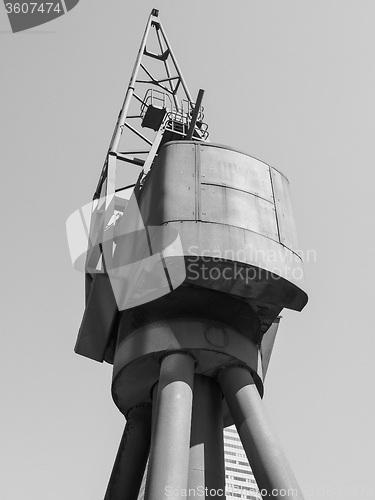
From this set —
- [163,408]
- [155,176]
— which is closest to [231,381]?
[163,408]

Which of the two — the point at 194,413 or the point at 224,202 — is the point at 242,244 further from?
the point at 194,413

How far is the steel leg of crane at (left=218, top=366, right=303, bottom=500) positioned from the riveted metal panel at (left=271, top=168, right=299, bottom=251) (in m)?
2.91

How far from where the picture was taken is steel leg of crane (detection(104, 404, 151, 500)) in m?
11.4

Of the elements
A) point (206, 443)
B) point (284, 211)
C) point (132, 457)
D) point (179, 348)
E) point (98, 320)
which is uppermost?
point (284, 211)

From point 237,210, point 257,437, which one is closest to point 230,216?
point 237,210

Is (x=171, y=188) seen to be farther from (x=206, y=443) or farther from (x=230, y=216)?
(x=206, y=443)

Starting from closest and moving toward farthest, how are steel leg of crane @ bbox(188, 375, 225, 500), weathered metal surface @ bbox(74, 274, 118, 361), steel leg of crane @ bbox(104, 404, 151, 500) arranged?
steel leg of crane @ bbox(188, 375, 225, 500), steel leg of crane @ bbox(104, 404, 151, 500), weathered metal surface @ bbox(74, 274, 118, 361)

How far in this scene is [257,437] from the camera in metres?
9.62

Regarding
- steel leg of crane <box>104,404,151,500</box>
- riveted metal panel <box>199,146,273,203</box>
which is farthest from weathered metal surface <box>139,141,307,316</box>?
steel leg of crane <box>104,404,151,500</box>

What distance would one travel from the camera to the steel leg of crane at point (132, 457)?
11.4 metres

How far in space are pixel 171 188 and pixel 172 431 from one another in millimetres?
4872

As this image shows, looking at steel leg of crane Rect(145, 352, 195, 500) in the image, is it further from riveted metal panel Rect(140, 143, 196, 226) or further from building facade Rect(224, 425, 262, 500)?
building facade Rect(224, 425, 262, 500)

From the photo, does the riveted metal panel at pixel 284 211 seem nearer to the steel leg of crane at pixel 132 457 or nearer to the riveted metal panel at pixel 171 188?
the riveted metal panel at pixel 171 188

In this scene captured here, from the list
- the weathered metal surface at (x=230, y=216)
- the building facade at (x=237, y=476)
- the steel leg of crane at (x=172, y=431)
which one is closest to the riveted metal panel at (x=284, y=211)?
the weathered metal surface at (x=230, y=216)
